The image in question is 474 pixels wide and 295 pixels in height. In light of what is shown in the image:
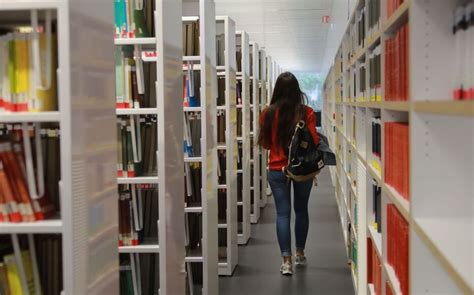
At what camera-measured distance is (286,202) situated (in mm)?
5105

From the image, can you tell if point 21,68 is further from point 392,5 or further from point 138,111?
point 392,5

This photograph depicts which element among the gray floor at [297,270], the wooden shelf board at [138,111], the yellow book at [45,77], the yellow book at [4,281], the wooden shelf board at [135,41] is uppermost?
the wooden shelf board at [135,41]

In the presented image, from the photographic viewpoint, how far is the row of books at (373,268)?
314 centimetres

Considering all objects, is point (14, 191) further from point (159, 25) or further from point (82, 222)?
point (159, 25)

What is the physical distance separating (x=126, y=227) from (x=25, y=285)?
1.26m

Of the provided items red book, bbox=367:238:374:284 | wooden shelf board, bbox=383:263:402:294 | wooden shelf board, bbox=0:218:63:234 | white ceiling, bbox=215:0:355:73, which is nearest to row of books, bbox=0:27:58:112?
wooden shelf board, bbox=0:218:63:234

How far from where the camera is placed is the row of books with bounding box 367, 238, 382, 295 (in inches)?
124

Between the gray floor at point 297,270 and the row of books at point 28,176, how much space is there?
2930 millimetres

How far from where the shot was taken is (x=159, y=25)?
3191 millimetres

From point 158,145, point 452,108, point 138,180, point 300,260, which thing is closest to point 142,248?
point 138,180

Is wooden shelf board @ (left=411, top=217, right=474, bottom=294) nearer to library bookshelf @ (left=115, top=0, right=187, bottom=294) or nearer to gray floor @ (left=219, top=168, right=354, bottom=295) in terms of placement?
library bookshelf @ (left=115, top=0, right=187, bottom=294)

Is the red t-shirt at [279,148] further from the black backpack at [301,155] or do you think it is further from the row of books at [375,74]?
the row of books at [375,74]

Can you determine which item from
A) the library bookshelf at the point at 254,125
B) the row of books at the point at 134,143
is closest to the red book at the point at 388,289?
the row of books at the point at 134,143

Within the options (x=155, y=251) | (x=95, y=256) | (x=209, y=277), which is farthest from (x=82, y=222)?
(x=209, y=277)
